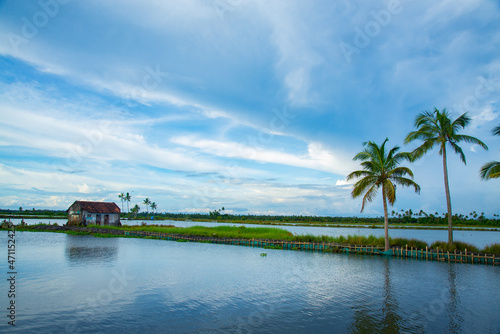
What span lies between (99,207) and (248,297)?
55.8 metres

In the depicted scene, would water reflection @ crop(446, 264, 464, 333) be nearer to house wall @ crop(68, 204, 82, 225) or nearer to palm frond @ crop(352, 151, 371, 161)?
palm frond @ crop(352, 151, 371, 161)

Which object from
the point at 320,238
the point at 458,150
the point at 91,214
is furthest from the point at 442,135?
the point at 91,214

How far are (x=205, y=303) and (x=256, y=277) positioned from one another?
23.3 ft

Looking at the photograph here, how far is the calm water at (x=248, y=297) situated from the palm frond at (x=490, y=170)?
7.16 metres

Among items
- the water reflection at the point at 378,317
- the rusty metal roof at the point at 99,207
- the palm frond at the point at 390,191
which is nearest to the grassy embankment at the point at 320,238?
the rusty metal roof at the point at 99,207

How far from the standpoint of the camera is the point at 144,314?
13305mm

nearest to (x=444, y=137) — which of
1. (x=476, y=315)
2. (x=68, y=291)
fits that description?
(x=476, y=315)

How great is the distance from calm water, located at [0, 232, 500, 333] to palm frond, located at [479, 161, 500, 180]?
716 cm

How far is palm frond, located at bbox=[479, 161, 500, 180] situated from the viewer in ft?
70.8

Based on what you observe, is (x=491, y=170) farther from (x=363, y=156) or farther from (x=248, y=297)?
(x=248, y=297)

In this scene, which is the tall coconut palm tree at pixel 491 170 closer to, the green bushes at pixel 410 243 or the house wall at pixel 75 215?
the green bushes at pixel 410 243

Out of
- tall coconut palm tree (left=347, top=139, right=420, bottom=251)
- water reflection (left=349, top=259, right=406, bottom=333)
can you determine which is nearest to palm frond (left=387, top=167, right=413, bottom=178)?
tall coconut palm tree (left=347, top=139, right=420, bottom=251)

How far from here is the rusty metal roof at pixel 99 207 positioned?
197 ft

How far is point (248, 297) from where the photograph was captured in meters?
16.4
